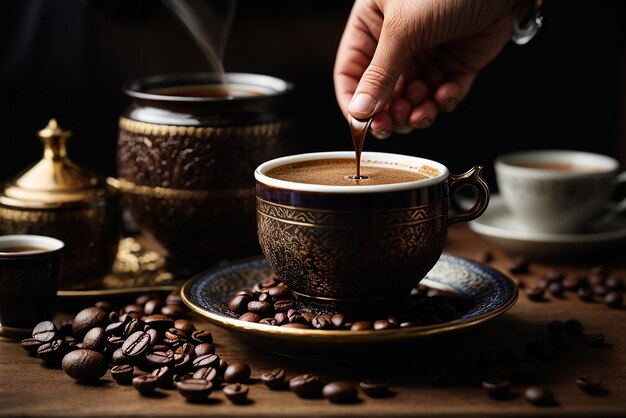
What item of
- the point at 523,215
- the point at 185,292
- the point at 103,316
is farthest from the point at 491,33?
the point at 103,316

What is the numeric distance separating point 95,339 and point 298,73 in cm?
119

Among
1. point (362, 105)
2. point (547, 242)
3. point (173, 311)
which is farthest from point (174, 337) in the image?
point (547, 242)

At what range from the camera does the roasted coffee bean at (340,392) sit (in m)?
1.12

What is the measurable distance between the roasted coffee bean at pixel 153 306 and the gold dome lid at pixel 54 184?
0.23 meters

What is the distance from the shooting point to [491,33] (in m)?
1.74

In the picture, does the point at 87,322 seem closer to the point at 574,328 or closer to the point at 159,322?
the point at 159,322

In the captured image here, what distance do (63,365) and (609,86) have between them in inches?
66.9

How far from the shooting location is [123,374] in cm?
119

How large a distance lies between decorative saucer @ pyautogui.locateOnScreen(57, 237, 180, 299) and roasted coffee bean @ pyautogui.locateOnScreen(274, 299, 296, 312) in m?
0.29

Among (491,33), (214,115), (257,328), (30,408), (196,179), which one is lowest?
(30,408)

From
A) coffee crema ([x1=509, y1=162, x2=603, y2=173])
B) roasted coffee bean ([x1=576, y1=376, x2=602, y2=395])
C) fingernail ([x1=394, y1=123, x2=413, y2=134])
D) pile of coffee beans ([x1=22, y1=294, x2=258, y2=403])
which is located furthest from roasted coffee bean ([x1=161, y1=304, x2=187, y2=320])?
coffee crema ([x1=509, y1=162, x2=603, y2=173])

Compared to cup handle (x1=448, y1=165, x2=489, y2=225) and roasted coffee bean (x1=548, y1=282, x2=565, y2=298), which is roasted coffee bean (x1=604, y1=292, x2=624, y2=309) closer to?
roasted coffee bean (x1=548, y1=282, x2=565, y2=298)

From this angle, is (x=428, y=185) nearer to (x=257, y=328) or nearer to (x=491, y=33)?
(x=257, y=328)

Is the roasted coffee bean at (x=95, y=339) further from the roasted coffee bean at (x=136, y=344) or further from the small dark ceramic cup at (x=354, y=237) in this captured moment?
the small dark ceramic cup at (x=354, y=237)
